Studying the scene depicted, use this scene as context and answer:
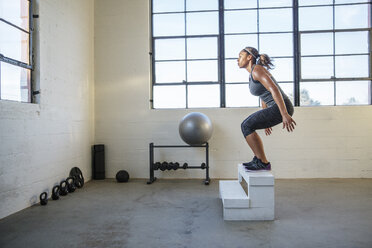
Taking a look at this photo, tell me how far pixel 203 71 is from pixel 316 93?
2022 millimetres

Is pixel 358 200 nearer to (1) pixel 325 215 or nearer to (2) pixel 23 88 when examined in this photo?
(1) pixel 325 215

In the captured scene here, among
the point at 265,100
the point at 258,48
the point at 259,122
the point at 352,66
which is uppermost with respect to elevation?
the point at 258,48

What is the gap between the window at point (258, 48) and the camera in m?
5.20

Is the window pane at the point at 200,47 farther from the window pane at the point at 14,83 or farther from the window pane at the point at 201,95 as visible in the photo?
the window pane at the point at 14,83

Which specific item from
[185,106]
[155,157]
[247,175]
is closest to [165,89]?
[185,106]

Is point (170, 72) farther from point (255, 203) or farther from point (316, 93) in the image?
point (255, 203)

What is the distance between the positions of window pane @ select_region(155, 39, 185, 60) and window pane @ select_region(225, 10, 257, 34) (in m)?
0.87

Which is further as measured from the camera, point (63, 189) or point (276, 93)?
point (63, 189)

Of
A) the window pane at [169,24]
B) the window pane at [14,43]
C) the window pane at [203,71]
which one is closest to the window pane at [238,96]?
the window pane at [203,71]

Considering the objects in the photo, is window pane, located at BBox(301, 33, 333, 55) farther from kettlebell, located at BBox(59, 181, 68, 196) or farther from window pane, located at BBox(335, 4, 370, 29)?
kettlebell, located at BBox(59, 181, 68, 196)

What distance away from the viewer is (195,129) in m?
4.57

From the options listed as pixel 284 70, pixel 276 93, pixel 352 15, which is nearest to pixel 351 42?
pixel 352 15

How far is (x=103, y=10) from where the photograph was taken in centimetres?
547

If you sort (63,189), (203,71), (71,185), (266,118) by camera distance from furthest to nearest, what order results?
(203,71), (71,185), (63,189), (266,118)
